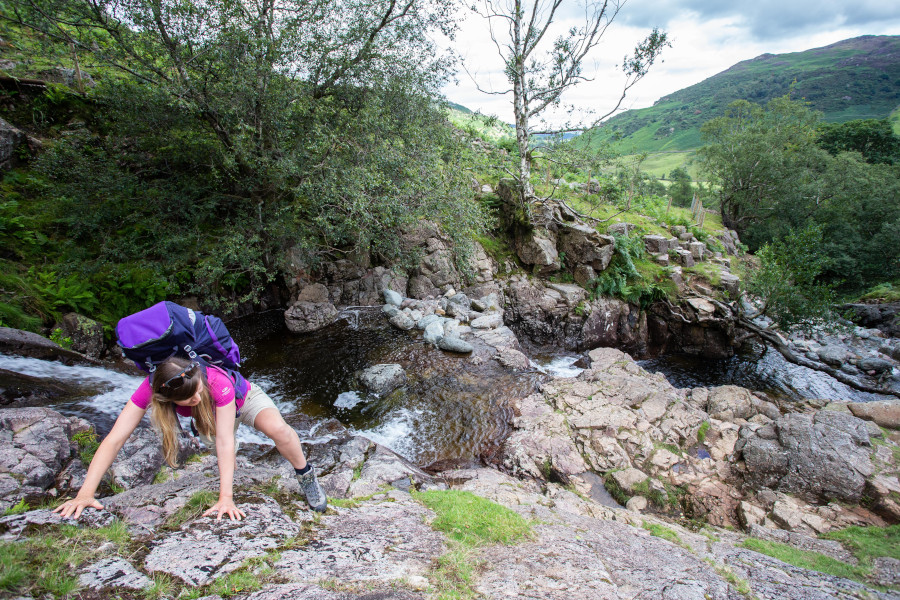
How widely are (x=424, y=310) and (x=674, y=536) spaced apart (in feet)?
33.7

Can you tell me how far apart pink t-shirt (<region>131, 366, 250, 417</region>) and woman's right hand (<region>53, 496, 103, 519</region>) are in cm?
68

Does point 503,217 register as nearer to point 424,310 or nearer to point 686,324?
point 424,310

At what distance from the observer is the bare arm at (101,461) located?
2555 mm

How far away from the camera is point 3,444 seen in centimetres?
417

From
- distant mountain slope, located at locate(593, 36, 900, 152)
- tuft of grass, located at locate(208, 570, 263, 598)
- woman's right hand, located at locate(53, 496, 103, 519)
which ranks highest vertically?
distant mountain slope, located at locate(593, 36, 900, 152)

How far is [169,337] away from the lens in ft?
8.41

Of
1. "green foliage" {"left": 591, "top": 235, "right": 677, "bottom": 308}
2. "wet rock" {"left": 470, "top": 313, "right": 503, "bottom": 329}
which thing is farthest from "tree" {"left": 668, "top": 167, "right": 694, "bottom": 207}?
"wet rock" {"left": 470, "top": 313, "right": 503, "bottom": 329}

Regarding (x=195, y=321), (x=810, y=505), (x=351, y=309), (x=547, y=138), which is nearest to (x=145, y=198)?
(x=351, y=309)

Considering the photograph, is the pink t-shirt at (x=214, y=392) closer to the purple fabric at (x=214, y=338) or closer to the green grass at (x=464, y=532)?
the purple fabric at (x=214, y=338)

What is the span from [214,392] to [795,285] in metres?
18.7

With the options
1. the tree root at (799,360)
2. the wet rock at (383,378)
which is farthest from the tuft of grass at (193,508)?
the tree root at (799,360)

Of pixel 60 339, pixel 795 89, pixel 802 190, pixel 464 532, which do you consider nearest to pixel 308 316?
pixel 60 339

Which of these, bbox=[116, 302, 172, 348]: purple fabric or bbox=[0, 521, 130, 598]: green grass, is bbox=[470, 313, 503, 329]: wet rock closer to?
bbox=[116, 302, 172, 348]: purple fabric

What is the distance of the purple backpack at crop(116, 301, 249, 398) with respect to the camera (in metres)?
2.50
